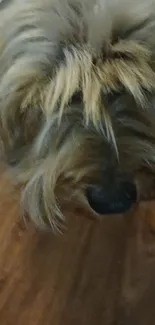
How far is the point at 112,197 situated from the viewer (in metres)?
1.22

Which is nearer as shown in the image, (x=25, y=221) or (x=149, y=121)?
(x=149, y=121)

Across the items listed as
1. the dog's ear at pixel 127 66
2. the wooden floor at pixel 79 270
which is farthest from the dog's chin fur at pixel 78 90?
the wooden floor at pixel 79 270

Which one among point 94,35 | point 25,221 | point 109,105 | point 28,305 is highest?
point 94,35

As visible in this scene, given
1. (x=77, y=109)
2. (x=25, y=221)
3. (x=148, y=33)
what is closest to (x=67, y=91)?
(x=77, y=109)

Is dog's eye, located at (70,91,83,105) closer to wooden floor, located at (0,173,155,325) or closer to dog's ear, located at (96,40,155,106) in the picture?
dog's ear, located at (96,40,155,106)

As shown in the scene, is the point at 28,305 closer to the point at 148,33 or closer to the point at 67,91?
the point at 67,91

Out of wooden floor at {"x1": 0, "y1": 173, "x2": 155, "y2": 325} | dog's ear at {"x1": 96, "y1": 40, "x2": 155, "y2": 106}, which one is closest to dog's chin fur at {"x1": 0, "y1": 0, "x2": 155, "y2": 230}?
dog's ear at {"x1": 96, "y1": 40, "x2": 155, "y2": 106}

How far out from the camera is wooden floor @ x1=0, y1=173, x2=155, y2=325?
133 centimetres

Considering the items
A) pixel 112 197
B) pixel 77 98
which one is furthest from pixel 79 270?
pixel 77 98

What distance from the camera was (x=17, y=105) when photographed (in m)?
1.23

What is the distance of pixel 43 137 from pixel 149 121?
173 millimetres

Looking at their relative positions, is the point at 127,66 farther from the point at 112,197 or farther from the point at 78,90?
the point at 112,197

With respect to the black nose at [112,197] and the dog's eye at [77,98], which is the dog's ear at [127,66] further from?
the black nose at [112,197]

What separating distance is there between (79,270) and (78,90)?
1.15 feet
